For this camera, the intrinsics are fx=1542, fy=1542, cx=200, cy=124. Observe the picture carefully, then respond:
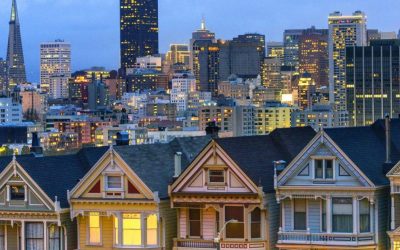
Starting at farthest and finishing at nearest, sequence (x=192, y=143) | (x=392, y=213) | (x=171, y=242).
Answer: (x=192, y=143) → (x=171, y=242) → (x=392, y=213)

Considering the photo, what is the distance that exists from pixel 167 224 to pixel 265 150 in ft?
10.3

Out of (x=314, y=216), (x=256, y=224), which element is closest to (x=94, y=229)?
(x=256, y=224)

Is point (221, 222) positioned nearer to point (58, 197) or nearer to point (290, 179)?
point (290, 179)

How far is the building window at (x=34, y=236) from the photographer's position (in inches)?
1577

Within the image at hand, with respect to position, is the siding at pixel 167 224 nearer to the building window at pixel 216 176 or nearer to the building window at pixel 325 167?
the building window at pixel 216 176

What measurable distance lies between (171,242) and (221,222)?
5.43 ft

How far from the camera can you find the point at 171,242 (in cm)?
3875

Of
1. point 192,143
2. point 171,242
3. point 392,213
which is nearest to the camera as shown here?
point 392,213

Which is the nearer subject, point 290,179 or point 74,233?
point 290,179

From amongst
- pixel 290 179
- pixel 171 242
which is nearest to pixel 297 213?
pixel 290 179

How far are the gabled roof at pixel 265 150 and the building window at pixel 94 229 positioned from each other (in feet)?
13.2

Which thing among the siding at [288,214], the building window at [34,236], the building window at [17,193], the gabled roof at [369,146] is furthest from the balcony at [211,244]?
the building window at [17,193]

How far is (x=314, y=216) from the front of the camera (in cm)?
3697

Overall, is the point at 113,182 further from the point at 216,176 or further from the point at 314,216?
the point at 314,216
